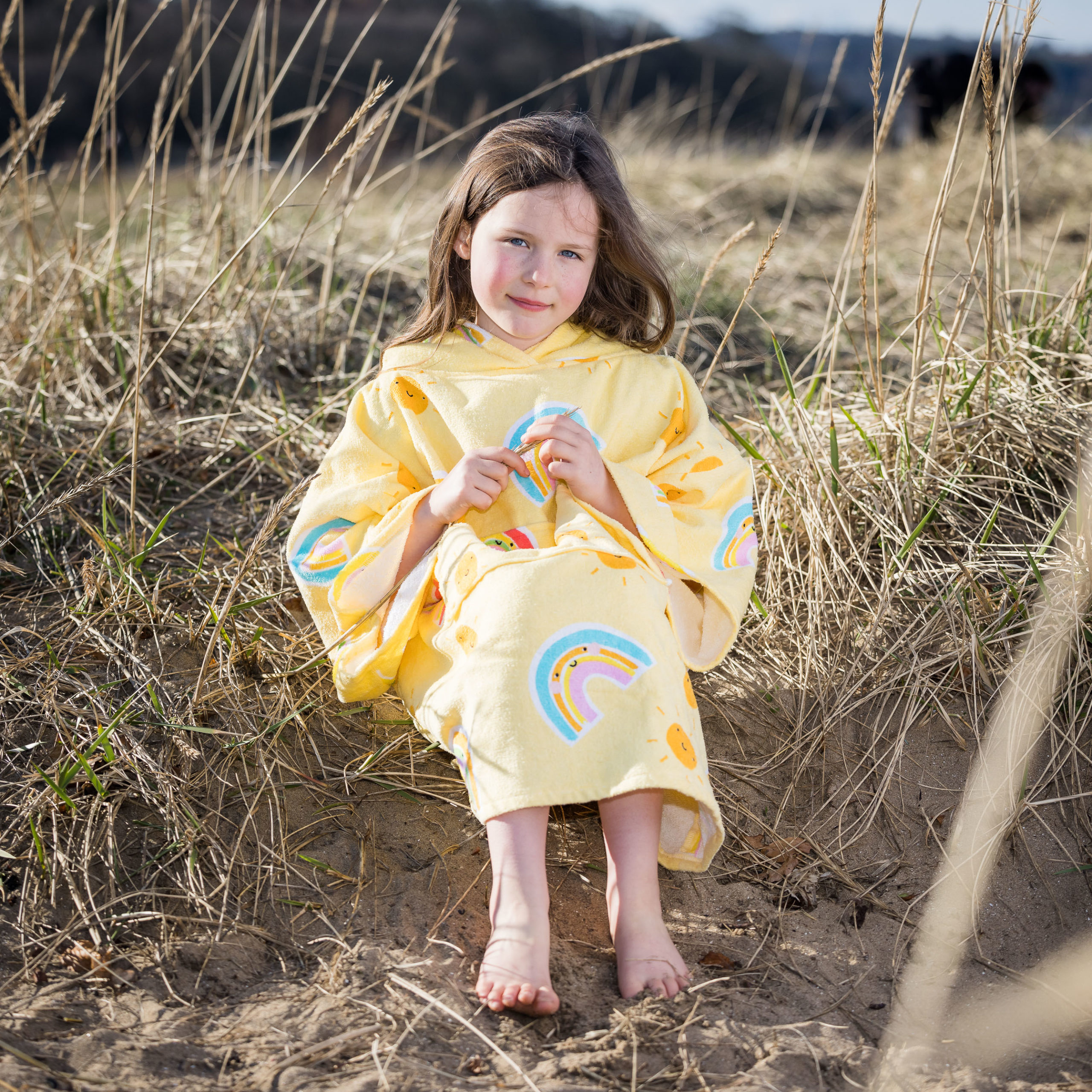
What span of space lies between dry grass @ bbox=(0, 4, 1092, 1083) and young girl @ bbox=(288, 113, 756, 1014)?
0.68 feet

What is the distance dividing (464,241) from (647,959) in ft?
3.87

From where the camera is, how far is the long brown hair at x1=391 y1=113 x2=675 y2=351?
5.42ft

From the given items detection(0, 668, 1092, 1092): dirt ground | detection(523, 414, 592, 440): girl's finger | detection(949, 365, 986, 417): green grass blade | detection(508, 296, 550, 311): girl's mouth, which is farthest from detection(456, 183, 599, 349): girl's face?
detection(949, 365, 986, 417): green grass blade

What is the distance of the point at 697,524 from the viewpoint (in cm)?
167

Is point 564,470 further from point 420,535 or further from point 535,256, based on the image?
point 535,256

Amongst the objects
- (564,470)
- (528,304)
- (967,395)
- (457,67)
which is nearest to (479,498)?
(564,470)

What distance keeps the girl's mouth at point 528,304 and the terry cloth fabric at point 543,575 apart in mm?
82

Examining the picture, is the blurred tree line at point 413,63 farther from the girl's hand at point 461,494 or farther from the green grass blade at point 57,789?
the green grass blade at point 57,789

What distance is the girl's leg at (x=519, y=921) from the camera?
1279 mm

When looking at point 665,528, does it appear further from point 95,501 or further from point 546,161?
point 95,501

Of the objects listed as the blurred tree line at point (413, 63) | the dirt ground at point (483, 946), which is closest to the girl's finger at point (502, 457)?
the dirt ground at point (483, 946)

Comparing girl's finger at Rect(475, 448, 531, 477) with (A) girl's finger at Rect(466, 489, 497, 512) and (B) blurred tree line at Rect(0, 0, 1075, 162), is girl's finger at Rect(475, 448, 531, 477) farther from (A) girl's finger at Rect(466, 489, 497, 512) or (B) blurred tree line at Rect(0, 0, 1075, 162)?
(B) blurred tree line at Rect(0, 0, 1075, 162)

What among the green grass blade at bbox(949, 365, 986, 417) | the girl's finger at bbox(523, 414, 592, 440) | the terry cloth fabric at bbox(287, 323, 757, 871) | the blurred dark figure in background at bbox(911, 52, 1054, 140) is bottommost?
the terry cloth fabric at bbox(287, 323, 757, 871)

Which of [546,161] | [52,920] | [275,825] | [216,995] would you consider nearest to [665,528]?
[546,161]
